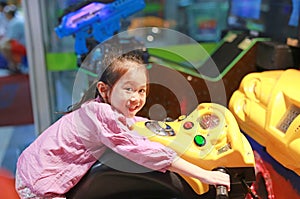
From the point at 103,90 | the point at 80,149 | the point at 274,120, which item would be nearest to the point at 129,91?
the point at 103,90

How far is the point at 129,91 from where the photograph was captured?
90 centimetres

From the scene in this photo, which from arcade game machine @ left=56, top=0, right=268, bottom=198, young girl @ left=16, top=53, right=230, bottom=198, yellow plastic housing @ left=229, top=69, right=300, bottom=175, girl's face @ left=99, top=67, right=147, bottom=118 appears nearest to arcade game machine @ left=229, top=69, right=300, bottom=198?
yellow plastic housing @ left=229, top=69, right=300, bottom=175

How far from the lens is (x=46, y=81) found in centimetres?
228

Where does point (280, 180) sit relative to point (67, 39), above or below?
below

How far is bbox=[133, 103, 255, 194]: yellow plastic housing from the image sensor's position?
973mm

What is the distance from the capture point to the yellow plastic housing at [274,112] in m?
1.25

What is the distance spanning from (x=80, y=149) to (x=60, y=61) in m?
1.47

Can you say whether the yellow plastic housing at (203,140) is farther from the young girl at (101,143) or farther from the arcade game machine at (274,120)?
the arcade game machine at (274,120)

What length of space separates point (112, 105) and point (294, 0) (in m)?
1.53

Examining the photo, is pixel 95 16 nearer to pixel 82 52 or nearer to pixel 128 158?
pixel 82 52

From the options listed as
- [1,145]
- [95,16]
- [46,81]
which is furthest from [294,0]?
[1,145]

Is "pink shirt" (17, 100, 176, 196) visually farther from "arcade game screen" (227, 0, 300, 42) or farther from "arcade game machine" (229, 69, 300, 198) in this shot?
"arcade game screen" (227, 0, 300, 42)

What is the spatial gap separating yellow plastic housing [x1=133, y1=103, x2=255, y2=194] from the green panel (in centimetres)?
138

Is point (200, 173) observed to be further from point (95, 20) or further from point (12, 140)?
point (12, 140)
